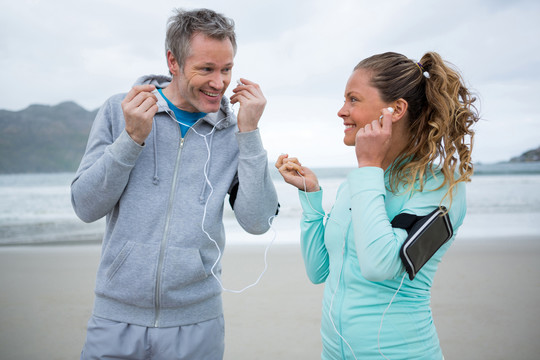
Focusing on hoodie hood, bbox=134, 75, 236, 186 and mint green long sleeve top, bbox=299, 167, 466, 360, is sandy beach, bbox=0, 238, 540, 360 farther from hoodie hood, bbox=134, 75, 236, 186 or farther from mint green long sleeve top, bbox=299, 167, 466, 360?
hoodie hood, bbox=134, 75, 236, 186

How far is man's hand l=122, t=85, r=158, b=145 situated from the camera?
1660mm

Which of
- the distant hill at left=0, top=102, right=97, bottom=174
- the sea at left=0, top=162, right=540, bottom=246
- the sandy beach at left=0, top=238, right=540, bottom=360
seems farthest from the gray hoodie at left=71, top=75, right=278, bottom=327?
the distant hill at left=0, top=102, right=97, bottom=174

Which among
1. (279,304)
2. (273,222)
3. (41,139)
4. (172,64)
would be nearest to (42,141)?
(41,139)

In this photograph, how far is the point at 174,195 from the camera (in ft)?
6.09

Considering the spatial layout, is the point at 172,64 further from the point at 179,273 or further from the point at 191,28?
the point at 179,273

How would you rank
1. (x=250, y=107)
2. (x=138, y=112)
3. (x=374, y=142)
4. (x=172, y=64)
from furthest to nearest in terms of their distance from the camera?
1. (x=172, y=64)
2. (x=250, y=107)
3. (x=138, y=112)
4. (x=374, y=142)

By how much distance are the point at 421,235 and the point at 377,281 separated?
0.78 feet

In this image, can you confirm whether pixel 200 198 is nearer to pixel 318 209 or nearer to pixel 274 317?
pixel 318 209

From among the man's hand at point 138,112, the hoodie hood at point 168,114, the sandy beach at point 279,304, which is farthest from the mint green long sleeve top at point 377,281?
the sandy beach at point 279,304

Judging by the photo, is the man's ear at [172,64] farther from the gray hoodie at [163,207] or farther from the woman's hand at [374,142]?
the woman's hand at [374,142]

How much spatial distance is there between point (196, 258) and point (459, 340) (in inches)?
143

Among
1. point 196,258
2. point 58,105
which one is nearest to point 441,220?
point 196,258

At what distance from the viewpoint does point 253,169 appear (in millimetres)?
1863

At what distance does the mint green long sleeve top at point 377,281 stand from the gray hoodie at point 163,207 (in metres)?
0.50
